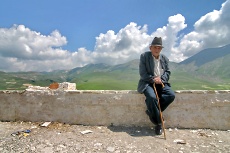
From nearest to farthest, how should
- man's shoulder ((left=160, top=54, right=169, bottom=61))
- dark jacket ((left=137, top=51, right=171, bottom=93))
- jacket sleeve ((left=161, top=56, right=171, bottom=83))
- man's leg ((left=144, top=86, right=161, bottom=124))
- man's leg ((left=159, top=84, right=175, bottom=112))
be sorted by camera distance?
man's leg ((left=144, top=86, right=161, bottom=124)) → man's leg ((left=159, top=84, right=175, bottom=112)) → dark jacket ((left=137, top=51, right=171, bottom=93)) → jacket sleeve ((left=161, top=56, right=171, bottom=83)) → man's shoulder ((left=160, top=54, right=169, bottom=61))

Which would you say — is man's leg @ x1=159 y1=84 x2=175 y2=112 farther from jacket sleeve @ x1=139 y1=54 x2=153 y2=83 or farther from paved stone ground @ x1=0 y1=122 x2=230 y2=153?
paved stone ground @ x1=0 y1=122 x2=230 y2=153

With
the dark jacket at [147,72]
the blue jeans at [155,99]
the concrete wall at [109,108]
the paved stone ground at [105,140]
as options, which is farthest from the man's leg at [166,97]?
the paved stone ground at [105,140]

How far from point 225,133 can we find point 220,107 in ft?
2.05

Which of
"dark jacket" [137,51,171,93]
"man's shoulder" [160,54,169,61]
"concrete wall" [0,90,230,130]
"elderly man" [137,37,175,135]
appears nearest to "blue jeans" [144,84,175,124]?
"elderly man" [137,37,175,135]

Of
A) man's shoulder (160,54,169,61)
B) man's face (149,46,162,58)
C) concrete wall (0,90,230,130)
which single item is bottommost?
concrete wall (0,90,230,130)

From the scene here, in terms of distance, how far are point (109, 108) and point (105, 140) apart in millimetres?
1141

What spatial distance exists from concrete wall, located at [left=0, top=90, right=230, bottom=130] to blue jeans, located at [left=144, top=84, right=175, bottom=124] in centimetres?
40

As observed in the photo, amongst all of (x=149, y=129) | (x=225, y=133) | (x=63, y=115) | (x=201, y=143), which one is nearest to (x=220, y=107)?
(x=225, y=133)

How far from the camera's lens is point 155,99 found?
4758 mm

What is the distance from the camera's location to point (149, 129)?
5.24 metres

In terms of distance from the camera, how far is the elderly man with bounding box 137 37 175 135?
190 inches

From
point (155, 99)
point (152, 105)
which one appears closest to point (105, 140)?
point (152, 105)

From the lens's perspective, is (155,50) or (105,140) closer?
(105,140)

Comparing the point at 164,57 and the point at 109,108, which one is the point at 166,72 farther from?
the point at 109,108
